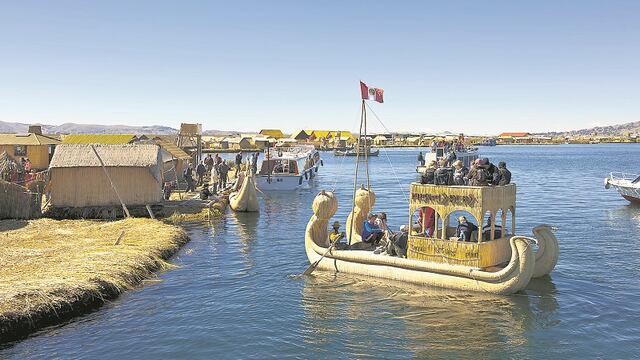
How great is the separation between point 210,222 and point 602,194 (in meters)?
37.4

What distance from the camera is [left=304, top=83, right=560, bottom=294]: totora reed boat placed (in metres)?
17.2

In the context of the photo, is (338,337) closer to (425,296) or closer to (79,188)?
(425,296)

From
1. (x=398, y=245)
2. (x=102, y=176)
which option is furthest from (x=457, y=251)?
(x=102, y=176)

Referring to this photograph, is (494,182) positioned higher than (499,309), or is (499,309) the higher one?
(494,182)

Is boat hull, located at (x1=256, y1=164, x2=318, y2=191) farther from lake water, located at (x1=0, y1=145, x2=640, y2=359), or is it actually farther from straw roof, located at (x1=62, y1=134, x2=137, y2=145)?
lake water, located at (x1=0, y1=145, x2=640, y2=359)

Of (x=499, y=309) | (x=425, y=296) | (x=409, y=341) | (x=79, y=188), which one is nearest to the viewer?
(x=409, y=341)

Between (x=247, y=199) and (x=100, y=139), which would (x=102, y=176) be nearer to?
(x=247, y=199)

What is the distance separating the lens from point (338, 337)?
1491 centimetres

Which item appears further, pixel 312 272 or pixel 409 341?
pixel 312 272

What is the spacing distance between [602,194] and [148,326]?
46.8m

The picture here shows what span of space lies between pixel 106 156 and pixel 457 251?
22043mm

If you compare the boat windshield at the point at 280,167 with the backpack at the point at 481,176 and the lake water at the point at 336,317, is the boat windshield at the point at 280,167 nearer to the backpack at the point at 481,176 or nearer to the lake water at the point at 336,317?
the lake water at the point at 336,317

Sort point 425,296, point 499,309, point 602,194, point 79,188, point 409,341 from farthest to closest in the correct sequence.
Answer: point 602,194 < point 79,188 < point 425,296 < point 499,309 < point 409,341

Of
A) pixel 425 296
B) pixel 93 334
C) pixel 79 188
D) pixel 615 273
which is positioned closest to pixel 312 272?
pixel 425 296
